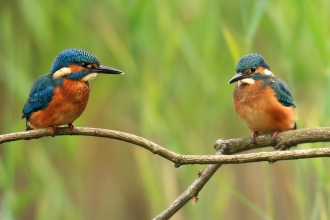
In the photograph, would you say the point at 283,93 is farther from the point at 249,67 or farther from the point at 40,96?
the point at 40,96

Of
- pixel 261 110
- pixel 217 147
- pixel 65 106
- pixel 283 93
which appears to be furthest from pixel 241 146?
pixel 65 106

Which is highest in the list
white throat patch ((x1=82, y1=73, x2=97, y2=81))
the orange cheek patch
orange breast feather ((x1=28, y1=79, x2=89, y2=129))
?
the orange cheek patch

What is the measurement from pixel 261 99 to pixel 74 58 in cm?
93

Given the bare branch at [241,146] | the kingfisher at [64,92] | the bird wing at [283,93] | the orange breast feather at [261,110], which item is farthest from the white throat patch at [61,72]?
the bird wing at [283,93]

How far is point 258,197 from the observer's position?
4.50m

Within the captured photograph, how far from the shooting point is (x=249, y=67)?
2891 millimetres

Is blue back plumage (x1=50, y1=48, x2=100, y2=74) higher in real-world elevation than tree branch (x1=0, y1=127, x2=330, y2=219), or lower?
higher

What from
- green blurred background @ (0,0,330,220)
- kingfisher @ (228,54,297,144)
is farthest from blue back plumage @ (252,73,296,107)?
green blurred background @ (0,0,330,220)

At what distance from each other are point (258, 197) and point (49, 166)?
151cm

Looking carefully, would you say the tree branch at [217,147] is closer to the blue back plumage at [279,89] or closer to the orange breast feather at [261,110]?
the orange breast feather at [261,110]

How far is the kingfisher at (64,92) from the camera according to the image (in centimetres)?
256

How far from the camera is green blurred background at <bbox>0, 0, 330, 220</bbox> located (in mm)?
3559

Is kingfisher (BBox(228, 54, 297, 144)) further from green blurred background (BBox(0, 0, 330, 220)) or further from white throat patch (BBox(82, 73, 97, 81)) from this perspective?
white throat patch (BBox(82, 73, 97, 81))

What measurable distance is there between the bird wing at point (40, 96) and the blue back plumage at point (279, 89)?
3.09 ft
